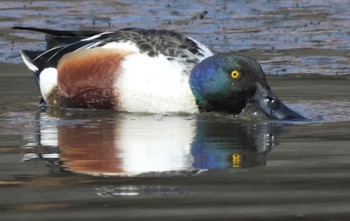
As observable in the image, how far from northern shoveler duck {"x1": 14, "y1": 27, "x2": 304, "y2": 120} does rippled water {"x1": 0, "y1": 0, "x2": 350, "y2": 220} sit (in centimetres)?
10

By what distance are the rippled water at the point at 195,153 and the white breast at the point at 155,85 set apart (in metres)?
0.09

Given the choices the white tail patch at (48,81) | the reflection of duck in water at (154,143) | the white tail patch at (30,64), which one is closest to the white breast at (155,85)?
the reflection of duck in water at (154,143)

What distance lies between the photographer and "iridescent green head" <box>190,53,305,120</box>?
8.03 meters

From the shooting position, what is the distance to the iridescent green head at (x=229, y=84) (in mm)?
8031

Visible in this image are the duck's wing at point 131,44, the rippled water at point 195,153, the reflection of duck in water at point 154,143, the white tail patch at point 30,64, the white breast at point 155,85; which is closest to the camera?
the rippled water at point 195,153

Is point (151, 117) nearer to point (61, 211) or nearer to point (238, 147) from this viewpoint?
point (238, 147)

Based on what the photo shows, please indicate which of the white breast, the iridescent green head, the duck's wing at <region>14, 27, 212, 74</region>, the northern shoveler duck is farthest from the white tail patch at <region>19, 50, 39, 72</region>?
the iridescent green head

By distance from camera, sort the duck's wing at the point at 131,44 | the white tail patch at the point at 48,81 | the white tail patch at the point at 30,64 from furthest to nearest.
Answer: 1. the white tail patch at the point at 30,64
2. the white tail patch at the point at 48,81
3. the duck's wing at the point at 131,44

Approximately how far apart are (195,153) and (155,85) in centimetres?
183

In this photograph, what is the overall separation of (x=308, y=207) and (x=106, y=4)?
31.9ft

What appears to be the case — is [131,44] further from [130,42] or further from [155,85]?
[155,85]

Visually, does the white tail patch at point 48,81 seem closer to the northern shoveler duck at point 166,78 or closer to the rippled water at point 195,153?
the rippled water at point 195,153

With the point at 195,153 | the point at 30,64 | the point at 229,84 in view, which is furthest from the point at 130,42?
the point at 195,153

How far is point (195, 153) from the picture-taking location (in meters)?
6.37
